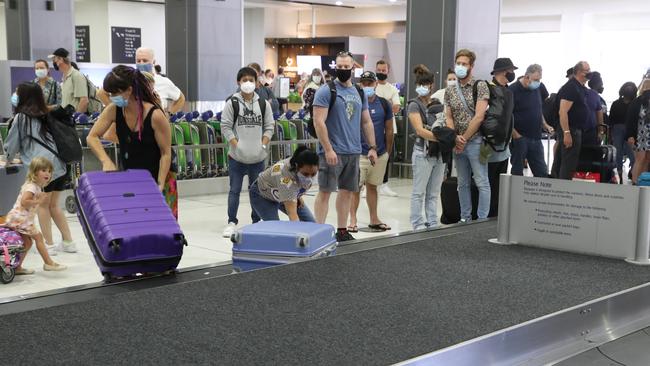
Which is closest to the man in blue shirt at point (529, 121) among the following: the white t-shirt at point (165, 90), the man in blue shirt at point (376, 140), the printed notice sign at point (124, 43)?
the man in blue shirt at point (376, 140)

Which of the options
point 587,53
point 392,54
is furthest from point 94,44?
point 587,53

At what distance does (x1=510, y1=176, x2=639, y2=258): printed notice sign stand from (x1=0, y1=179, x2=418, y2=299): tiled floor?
117 inches

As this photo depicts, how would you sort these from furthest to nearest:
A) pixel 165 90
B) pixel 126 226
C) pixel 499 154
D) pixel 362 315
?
pixel 165 90, pixel 499 154, pixel 126 226, pixel 362 315

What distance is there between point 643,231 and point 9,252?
4.07m

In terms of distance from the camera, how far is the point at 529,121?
7.99 metres

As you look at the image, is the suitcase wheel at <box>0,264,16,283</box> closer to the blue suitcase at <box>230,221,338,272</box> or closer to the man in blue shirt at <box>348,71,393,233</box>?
the blue suitcase at <box>230,221,338,272</box>

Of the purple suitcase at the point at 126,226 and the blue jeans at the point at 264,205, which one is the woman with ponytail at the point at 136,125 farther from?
the blue jeans at the point at 264,205

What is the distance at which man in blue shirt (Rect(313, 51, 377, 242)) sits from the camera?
6.34m

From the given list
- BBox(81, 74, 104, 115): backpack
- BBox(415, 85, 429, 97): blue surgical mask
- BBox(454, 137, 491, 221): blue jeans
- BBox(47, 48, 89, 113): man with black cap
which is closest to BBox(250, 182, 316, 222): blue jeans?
BBox(454, 137, 491, 221): blue jeans

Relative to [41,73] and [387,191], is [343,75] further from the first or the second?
[41,73]

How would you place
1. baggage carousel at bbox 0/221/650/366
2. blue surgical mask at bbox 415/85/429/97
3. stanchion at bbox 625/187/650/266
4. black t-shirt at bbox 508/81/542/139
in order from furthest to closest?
black t-shirt at bbox 508/81/542/139 → blue surgical mask at bbox 415/85/429/97 → stanchion at bbox 625/187/650/266 → baggage carousel at bbox 0/221/650/366

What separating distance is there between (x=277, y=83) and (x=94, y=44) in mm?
7419

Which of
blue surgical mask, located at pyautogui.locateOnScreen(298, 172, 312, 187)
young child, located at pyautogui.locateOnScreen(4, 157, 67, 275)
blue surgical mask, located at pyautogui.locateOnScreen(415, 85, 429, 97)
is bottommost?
young child, located at pyautogui.locateOnScreen(4, 157, 67, 275)

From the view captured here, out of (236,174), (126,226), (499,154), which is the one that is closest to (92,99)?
(236,174)
